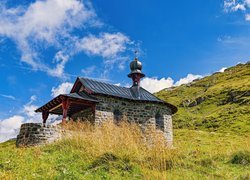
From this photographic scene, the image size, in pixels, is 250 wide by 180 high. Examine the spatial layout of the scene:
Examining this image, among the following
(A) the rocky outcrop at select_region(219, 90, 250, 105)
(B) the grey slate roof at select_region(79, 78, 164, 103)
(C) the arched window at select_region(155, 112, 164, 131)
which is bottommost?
(C) the arched window at select_region(155, 112, 164, 131)

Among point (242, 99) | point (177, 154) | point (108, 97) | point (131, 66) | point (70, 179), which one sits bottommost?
point (70, 179)

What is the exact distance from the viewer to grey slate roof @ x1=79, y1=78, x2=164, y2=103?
2473cm

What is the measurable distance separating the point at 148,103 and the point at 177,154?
56.3ft

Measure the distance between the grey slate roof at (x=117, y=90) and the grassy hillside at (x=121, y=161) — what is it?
1294 cm

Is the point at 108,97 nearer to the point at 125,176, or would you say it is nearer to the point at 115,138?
the point at 115,138

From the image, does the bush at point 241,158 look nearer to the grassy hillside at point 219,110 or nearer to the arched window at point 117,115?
the arched window at point 117,115

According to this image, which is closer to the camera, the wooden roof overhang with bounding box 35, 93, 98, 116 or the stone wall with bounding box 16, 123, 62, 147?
the stone wall with bounding box 16, 123, 62, 147

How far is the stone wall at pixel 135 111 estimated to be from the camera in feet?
77.6

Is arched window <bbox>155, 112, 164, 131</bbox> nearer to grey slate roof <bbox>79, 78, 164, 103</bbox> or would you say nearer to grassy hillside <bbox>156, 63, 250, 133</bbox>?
grey slate roof <bbox>79, 78, 164, 103</bbox>

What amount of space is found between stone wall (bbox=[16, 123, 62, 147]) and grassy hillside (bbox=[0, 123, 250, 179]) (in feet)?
12.7

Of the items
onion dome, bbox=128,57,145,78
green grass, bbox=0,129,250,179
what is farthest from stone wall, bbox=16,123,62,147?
onion dome, bbox=128,57,145,78

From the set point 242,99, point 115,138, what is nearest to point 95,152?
point 115,138

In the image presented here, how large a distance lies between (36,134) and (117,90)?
12.0 meters

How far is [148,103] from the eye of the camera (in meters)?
26.4
